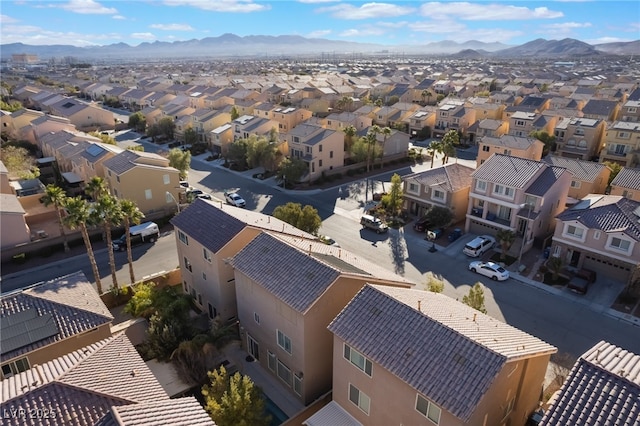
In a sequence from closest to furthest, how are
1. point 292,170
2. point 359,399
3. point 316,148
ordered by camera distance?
point 359,399 < point 292,170 < point 316,148

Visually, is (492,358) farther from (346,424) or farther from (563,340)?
(563,340)

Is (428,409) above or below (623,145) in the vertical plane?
below

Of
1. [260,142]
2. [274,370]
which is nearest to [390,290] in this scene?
[274,370]

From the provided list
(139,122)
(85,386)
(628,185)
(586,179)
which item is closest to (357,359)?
(85,386)

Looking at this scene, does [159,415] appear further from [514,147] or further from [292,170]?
[514,147]

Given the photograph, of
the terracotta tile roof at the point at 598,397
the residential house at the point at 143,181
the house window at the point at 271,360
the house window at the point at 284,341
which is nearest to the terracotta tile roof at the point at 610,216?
the terracotta tile roof at the point at 598,397
